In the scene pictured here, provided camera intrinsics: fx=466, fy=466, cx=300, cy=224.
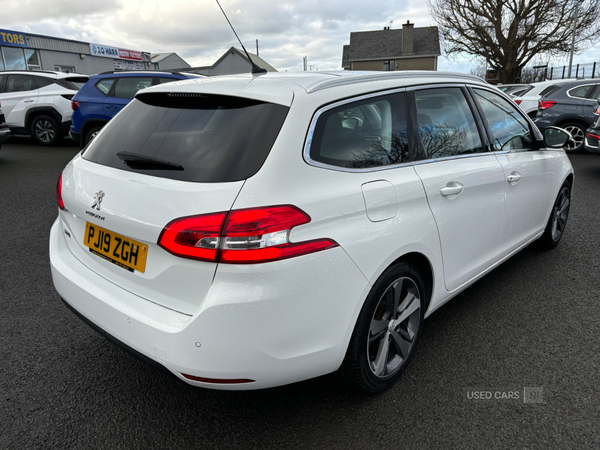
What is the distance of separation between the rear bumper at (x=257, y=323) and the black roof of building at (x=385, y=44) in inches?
2492

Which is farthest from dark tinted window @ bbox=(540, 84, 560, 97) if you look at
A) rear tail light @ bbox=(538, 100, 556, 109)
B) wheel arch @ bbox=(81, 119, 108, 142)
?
wheel arch @ bbox=(81, 119, 108, 142)

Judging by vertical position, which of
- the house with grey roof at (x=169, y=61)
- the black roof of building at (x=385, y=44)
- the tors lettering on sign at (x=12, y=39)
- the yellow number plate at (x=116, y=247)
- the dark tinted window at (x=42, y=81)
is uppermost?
the black roof of building at (x=385, y=44)

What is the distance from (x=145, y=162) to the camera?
2.12m

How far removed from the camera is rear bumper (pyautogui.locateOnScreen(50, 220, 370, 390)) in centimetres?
176

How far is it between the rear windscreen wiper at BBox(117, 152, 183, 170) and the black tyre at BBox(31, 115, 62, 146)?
10.8m

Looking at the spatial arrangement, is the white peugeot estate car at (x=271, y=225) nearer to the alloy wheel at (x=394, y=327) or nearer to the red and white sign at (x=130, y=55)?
the alloy wheel at (x=394, y=327)

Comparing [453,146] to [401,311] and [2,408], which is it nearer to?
[401,311]

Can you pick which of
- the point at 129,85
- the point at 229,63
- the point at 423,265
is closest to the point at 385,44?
the point at 229,63

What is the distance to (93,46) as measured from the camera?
98.6ft

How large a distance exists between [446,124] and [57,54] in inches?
1183

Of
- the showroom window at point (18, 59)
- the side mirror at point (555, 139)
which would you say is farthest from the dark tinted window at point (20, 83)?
the showroom window at point (18, 59)

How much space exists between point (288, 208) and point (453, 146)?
1.45 meters

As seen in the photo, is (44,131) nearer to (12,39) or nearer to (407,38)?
(12,39)

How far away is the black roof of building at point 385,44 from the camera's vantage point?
60219mm
